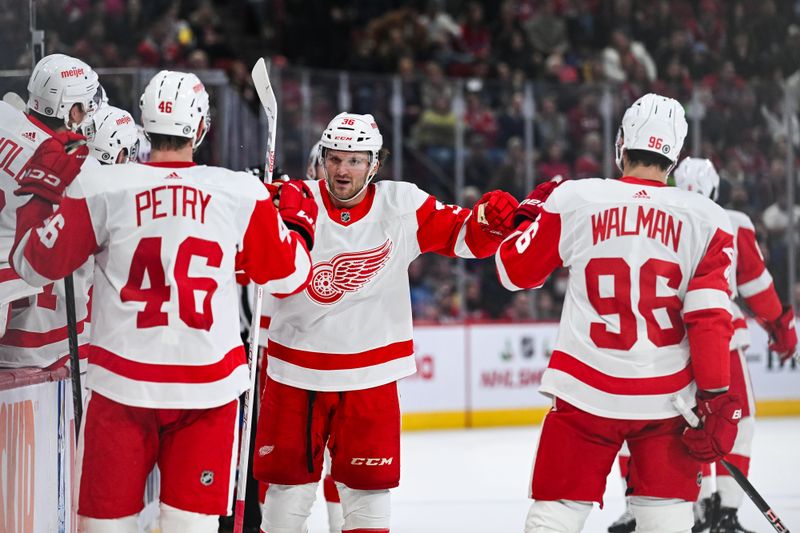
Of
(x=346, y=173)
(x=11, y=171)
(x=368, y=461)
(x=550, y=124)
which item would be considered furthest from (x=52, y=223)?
(x=550, y=124)

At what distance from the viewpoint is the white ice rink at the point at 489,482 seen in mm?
5410

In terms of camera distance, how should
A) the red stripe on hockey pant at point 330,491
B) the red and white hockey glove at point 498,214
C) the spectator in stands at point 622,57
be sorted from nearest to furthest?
the red and white hockey glove at point 498,214 → the red stripe on hockey pant at point 330,491 → the spectator in stands at point 622,57

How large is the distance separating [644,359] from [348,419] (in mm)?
934

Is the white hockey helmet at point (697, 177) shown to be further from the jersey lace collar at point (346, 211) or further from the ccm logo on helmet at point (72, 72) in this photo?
the ccm logo on helmet at point (72, 72)

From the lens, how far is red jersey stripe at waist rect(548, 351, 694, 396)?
10.5 feet

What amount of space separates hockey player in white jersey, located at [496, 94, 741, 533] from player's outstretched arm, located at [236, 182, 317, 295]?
0.67 meters

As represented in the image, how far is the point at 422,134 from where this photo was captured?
8.97 m

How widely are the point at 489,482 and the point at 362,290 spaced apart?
2998mm

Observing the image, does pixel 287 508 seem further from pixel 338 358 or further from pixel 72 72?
pixel 72 72

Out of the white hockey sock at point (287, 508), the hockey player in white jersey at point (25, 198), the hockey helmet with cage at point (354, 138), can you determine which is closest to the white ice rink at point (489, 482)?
the white hockey sock at point (287, 508)

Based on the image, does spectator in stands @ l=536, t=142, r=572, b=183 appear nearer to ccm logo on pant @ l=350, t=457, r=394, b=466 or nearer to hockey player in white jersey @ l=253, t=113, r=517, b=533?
hockey player in white jersey @ l=253, t=113, r=517, b=533

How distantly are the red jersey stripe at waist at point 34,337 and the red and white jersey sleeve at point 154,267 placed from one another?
1.08 metres

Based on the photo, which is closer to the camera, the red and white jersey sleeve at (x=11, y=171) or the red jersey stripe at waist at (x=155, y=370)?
the red jersey stripe at waist at (x=155, y=370)

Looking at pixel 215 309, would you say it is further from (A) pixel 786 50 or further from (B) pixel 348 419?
(A) pixel 786 50
